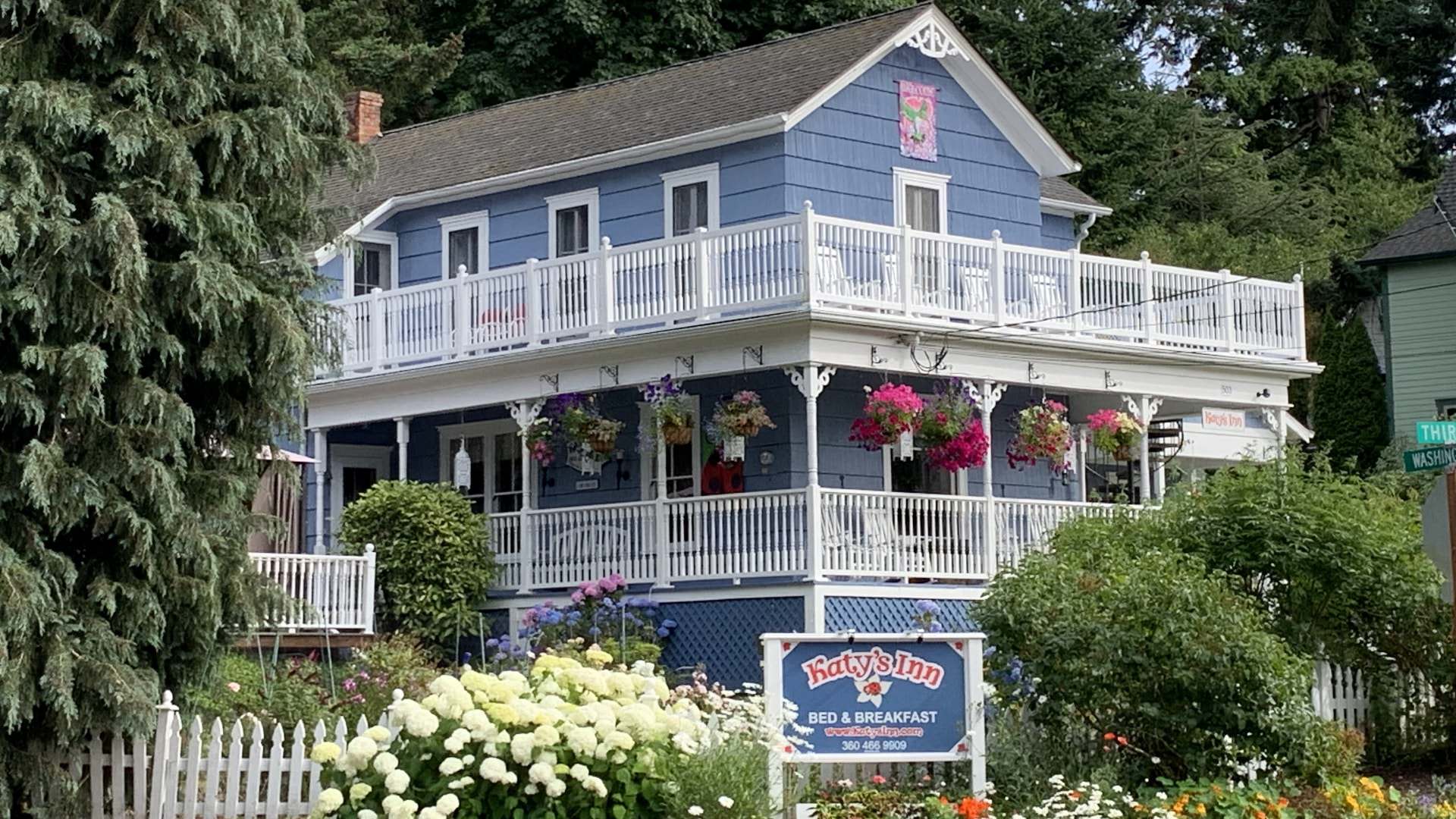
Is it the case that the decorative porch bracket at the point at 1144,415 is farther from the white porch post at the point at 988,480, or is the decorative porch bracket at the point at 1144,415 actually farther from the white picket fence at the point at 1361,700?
the white picket fence at the point at 1361,700

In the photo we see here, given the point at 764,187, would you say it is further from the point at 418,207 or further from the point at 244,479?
the point at 244,479

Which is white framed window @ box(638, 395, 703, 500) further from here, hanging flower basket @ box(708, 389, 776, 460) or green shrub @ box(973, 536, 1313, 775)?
green shrub @ box(973, 536, 1313, 775)

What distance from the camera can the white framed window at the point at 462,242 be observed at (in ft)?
94.1

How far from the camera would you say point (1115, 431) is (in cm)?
2509

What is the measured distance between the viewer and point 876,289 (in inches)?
908

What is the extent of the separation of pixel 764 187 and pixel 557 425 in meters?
3.66

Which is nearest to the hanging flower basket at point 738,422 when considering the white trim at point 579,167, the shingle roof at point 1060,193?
the white trim at point 579,167

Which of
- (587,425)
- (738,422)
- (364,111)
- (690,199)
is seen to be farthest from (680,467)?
(364,111)

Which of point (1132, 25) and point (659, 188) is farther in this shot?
point (1132, 25)

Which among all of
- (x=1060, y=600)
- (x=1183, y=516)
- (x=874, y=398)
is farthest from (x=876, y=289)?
(x=1060, y=600)

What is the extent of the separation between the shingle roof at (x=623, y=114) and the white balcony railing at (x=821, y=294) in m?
2.19

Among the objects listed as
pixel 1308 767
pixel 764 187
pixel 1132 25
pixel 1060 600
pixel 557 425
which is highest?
pixel 1132 25

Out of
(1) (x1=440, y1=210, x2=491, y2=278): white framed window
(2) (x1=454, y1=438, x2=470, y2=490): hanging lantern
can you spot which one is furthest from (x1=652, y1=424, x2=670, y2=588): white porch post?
(1) (x1=440, y1=210, x2=491, y2=278): white framed window

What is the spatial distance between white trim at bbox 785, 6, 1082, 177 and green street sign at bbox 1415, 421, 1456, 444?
11.9 m
